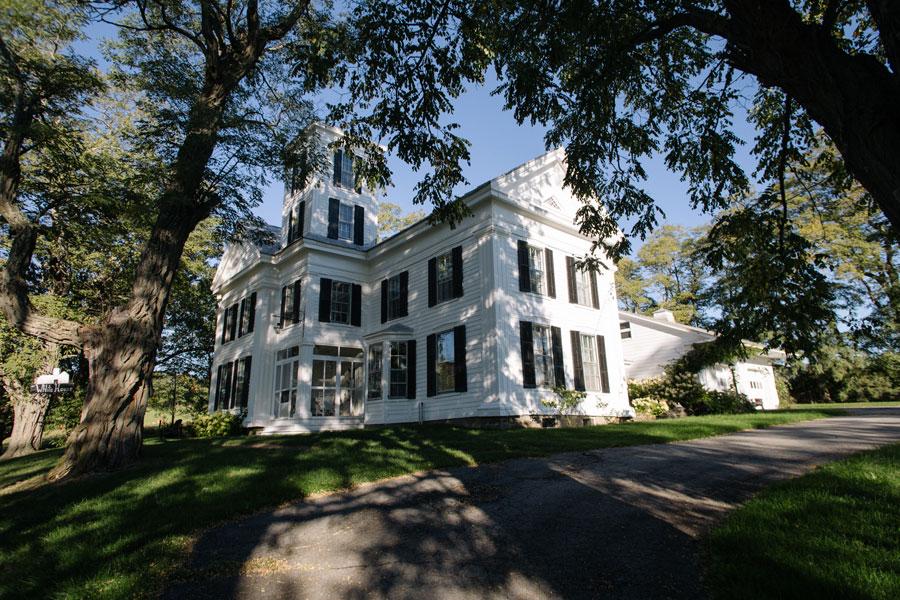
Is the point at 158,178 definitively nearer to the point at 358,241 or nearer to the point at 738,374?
the point at 358,241

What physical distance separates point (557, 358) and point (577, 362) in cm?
98

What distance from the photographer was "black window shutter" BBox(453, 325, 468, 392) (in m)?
13.9

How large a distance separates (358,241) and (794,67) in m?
18.2

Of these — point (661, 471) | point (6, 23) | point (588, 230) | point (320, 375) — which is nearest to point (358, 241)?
point (320, 375)

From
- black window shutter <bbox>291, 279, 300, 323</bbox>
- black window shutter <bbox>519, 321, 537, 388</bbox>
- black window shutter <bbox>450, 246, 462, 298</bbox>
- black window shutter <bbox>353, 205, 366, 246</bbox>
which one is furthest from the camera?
black window shutter <bbox>353, 205, 366, 246</bbox>

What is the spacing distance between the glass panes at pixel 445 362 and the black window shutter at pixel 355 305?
4.46 meters

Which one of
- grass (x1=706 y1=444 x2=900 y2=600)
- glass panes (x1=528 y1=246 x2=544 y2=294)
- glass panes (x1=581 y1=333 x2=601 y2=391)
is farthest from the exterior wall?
grass (x1=706 y1=444 x2=900 y2=600)

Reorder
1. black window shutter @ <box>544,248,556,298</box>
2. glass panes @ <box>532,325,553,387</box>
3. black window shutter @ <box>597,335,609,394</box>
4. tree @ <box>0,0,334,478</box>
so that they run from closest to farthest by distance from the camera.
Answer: tree @ <box>0,0,334,478</box> < glass panes @ <box>532,325,553,387</box> < black window shutter @ <box>544,248,556,298</box> < black window shutter @ <box>597,335,609,394</box>

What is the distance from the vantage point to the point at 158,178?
1016 cm

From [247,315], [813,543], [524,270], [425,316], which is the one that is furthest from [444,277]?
[813,543]

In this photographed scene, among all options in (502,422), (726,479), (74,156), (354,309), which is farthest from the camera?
(354,309)

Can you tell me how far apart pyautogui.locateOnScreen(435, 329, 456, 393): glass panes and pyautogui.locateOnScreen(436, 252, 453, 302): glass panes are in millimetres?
1233

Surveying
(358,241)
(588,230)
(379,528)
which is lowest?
(379,528)

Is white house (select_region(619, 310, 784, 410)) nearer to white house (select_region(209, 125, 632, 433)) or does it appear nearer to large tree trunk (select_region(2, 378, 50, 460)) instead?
white house (select_region(209, 125, 632, 433))
